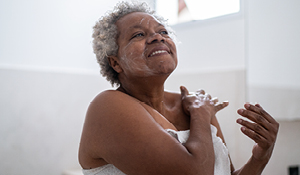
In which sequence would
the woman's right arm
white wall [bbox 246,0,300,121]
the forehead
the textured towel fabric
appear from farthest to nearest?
1. white wall [bbox 246,0,300,121]
2. the forehead
3. the textured towel fabric
4. the woman's right arm

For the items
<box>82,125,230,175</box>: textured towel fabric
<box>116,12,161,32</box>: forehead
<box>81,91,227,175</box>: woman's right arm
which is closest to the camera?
<box>81,91,227,175</box>: woman's right arm

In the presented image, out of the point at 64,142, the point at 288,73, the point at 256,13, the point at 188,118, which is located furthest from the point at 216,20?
the point at 64,142

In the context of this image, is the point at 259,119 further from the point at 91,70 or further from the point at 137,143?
the point at 91,70

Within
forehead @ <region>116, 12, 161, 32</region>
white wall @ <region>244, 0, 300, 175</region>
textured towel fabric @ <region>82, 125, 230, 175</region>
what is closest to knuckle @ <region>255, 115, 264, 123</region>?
textured towel fabric @ <region>82, 125, 230, 175</region>

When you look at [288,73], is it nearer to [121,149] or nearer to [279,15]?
[279,15]

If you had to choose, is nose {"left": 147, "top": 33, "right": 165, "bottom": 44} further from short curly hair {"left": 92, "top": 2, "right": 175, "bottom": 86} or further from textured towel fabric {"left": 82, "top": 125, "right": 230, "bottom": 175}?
textured towel fabric {"left": 82, "top": 125, "right": 230, "bottom": 175}

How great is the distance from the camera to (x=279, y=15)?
1.39 meters

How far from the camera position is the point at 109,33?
0.90 meters

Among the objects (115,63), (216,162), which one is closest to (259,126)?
(216,162)

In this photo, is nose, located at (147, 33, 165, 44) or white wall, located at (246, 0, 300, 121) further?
white wall, located at (246, 0, 300, 121)

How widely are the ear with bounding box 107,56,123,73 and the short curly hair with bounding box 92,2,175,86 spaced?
14mm

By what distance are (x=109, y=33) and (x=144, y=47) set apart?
5.3 inches

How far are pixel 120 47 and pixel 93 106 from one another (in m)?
0.21

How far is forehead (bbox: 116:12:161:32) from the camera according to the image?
887mm
